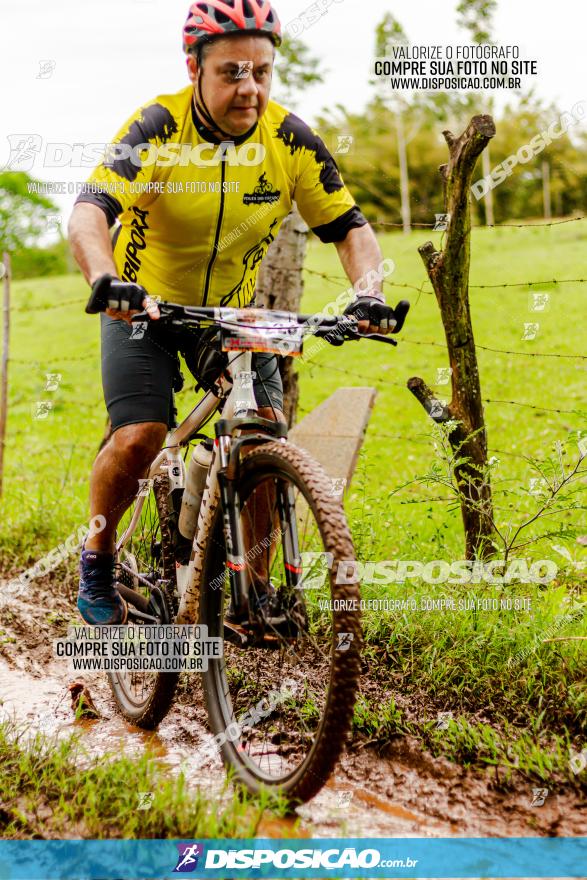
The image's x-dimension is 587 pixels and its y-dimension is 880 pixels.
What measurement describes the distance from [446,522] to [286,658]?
2624mm

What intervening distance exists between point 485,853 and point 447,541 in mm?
2513

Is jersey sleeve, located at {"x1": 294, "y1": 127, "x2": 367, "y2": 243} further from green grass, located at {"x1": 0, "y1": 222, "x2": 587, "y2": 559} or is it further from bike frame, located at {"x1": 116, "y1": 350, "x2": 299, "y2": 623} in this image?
bike frame, located at {"x1": 116, "y1": 350, "x2": 299, "y2": 623}

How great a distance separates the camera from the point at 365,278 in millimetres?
3219

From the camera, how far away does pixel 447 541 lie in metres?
4.97

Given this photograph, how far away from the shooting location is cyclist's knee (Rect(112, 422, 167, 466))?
3199mm

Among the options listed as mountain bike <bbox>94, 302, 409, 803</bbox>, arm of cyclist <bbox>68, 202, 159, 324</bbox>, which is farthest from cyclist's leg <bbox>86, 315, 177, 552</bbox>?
arm of cyclist <bbox>68, 202, 159, 324</bbox>

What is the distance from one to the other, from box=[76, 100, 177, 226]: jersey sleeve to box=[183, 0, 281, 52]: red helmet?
35 cm

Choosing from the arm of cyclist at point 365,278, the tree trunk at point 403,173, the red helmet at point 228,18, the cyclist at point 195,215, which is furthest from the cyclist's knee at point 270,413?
the tree trunk at point 403,173

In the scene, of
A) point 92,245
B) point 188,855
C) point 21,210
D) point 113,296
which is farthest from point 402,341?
point 21,210

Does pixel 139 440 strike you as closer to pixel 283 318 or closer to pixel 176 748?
pixel 283 318

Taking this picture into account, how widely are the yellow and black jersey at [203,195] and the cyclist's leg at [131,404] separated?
0.92 ft

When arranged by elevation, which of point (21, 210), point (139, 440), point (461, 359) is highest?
point (21, 210)

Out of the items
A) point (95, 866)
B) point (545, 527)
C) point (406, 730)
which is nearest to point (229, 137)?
point (406, 730)

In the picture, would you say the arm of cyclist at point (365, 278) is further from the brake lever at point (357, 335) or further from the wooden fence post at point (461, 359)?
the wooden fence post at point (461, 359)
